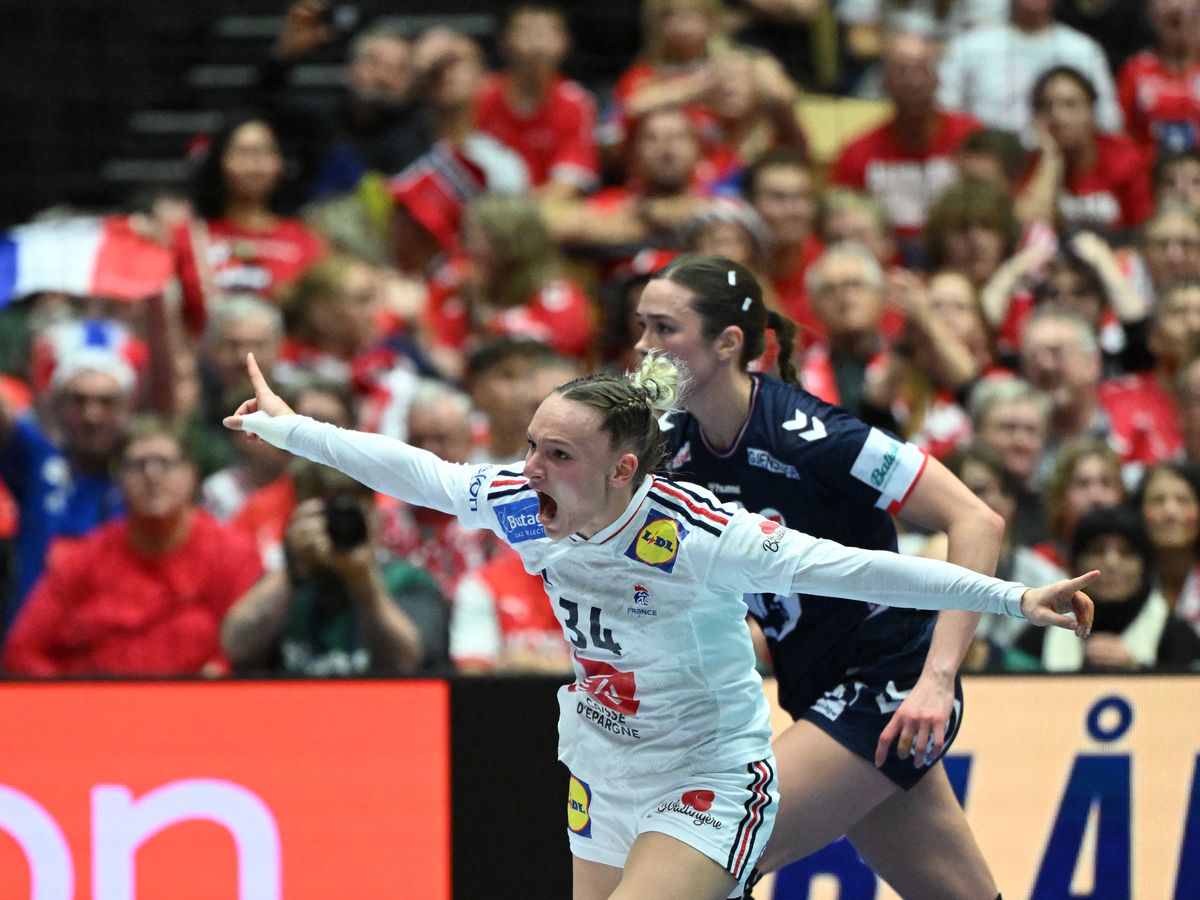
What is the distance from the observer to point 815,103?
29.0ft

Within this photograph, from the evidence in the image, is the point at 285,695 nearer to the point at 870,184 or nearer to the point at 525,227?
the point at 525,227

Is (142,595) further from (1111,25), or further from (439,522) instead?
(1111,25)

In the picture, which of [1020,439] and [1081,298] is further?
[1081,298]

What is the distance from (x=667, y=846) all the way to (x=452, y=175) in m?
5.13

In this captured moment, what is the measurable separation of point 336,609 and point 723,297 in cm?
207

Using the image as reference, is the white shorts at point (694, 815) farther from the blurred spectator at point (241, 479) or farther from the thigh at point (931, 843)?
the blurred spectator at point (241, 479)

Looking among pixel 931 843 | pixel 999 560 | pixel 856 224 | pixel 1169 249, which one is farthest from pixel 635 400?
pixel 1169 249

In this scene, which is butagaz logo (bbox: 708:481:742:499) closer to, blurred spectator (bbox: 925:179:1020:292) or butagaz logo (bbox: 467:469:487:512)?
butagaz logo (bbox: 467:469:487:512)

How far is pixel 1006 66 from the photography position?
881 cm

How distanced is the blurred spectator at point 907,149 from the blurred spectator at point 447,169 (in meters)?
1.55

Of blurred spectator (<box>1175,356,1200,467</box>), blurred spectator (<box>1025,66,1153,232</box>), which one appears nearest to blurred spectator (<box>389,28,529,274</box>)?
blurred spectator (<box>1025,66,1153,232</box>)

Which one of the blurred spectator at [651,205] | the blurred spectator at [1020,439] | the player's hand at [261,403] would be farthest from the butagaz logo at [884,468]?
the blurred spectator at [651,205]

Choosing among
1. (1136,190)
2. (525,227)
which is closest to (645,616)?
(525,227)

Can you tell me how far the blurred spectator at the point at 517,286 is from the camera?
24.3 feet
